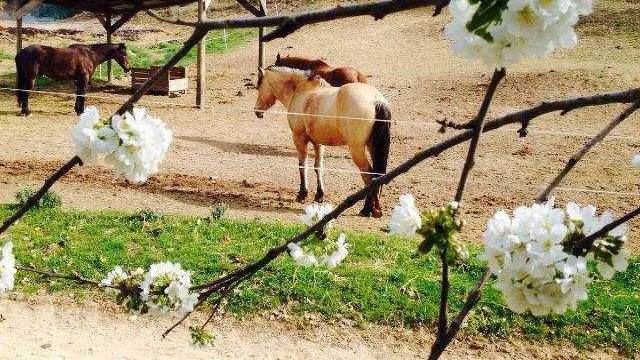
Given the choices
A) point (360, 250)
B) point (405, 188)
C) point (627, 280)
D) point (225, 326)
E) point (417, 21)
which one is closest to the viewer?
point (225, 326)

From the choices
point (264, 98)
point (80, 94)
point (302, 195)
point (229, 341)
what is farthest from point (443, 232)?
point (80, 94)

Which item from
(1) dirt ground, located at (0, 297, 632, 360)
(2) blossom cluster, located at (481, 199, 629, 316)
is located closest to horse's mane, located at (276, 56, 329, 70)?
(1) dirt ground, located at (0, 297, 632, 360)

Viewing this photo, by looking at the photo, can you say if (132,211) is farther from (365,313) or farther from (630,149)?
(630,149)

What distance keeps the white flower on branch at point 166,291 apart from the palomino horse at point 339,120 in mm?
4394

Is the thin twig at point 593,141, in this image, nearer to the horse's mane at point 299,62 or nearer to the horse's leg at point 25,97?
the horse's mane at point 299,62

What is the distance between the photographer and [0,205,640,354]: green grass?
16.7 ft

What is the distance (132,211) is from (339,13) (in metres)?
6.49

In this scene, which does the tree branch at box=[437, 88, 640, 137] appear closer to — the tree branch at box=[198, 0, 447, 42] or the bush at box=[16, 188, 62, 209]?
the tree branch at box=[198, 0, 447, 42]

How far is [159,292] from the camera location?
239cm

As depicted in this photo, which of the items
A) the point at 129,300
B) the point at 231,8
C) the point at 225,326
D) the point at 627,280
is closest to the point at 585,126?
the point at 627,280

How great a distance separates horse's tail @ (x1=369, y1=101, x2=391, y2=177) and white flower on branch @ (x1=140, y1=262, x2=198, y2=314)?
5106 mm

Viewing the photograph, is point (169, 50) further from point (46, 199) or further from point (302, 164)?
point (46, 199)

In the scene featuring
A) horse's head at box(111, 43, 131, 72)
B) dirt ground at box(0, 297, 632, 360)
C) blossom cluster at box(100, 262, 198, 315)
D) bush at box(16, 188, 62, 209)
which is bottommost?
horse's head at box(111, 43, 131, 72)

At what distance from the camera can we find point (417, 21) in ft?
77.2
